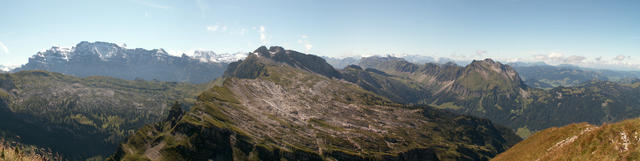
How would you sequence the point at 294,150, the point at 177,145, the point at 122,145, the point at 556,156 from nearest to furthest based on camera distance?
the point at 556,156 < the point at 177,145 < the point at 122,145 < the point at 294,150

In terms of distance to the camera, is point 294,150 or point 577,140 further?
point 294,150

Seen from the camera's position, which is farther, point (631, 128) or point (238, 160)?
point (238, 160)

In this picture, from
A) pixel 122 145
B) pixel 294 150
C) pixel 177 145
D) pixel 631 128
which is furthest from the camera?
pixel 294 150

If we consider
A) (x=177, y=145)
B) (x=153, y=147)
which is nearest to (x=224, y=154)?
(x=177, y=145)

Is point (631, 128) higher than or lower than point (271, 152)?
higher

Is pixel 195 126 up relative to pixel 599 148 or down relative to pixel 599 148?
down

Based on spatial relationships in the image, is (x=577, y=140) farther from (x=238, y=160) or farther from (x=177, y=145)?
(x=177, y=145)

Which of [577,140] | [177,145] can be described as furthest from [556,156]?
[177,145]

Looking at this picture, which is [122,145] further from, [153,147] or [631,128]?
[631,128]

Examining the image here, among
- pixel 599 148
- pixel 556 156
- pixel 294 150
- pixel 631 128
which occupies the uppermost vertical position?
pixel 631 128
